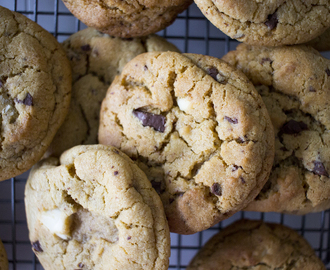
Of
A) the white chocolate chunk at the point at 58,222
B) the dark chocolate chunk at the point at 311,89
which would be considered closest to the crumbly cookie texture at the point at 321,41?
the dark chocolate chunk at the point at 311,89

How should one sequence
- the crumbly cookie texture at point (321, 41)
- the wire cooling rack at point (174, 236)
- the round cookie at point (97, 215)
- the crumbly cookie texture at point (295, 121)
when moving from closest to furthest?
the round cookie at point (97, 215)
the crumbly cookie texture at point (295, 121)
the crumbly cookie texture at point (321, 41)
the wire cooling rack at point (174, 236)

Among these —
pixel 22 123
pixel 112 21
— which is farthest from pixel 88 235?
pixel 112 21

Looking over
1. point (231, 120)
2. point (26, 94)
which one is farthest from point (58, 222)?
point (231, 120)

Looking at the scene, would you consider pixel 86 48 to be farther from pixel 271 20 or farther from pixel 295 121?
pixel 295 121

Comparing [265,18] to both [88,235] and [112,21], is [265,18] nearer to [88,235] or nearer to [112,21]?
[112,21]

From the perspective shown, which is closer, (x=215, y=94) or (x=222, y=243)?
(x=215, y=94)

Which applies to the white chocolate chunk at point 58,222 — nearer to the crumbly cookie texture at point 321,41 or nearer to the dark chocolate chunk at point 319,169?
the dark chocolate chunk at point 319,169
